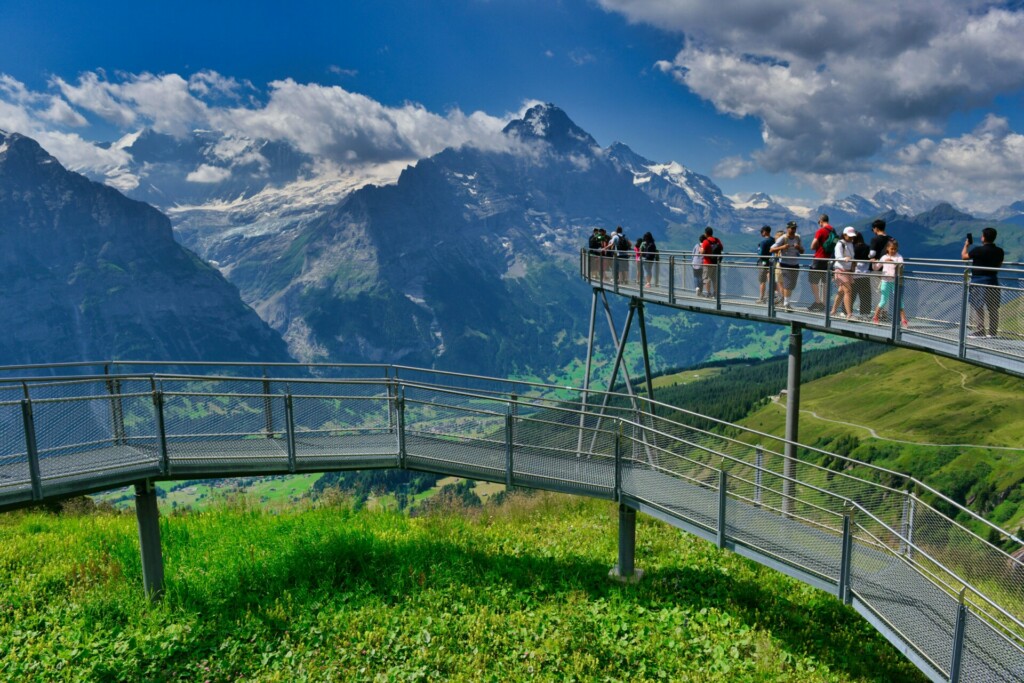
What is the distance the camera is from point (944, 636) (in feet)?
29.0

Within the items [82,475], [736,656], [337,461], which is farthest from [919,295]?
[82,475]

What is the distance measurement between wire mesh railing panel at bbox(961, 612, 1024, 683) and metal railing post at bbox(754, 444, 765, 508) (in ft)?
11.3

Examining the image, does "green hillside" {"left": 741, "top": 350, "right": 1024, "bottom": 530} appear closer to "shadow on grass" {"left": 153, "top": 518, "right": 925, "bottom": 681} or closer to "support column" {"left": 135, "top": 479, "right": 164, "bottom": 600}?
"shadow on grass" {"left": 153, "top": 518, "right": 925, "bottom": 681}

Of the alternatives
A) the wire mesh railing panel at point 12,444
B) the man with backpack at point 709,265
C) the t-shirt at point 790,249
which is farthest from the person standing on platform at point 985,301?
the wire mesh railing panel at point 12,444

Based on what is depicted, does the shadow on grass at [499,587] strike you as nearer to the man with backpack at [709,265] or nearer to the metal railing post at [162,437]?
the metal railing post at [162,437]

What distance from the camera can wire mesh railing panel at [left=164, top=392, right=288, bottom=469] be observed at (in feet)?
39.1

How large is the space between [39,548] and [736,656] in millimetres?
13739

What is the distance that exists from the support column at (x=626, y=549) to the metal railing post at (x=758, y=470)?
284 cm

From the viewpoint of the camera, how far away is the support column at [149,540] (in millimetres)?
11742

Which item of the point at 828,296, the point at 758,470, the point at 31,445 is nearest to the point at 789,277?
the point at 828,296

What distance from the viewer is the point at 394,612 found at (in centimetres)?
1161

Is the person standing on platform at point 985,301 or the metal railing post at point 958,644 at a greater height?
the person standing on platform at point 985,301

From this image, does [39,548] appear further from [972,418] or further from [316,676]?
[972,418]

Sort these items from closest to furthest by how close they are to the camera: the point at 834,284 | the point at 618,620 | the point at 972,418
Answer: the point at 618,620 < the point at 834,284 < the point at 972,418
